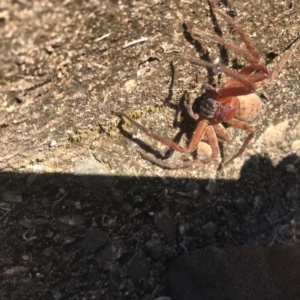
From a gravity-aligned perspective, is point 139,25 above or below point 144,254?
above

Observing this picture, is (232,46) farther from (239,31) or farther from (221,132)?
(221,132)

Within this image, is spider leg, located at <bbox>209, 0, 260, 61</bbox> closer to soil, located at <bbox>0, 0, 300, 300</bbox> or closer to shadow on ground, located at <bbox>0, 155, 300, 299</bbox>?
soil, located at <bbox>0, 0, 300, 300</bbox>

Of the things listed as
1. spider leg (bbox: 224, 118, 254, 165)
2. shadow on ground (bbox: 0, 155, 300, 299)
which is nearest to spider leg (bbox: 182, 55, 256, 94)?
spider leg (bbox: 224, 118, 254, 165)

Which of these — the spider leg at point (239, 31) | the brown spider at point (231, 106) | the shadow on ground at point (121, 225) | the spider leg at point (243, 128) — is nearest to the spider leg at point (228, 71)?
the brown spider at point (231, 106)

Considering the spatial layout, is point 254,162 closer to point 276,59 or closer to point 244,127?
point 244,127

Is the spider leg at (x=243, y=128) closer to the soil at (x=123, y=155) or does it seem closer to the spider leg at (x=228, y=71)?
the soil at (x=123, y=155)

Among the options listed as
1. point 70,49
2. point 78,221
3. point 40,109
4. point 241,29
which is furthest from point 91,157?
point 241,29

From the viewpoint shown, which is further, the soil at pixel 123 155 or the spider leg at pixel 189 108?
the spider leg at pixel 189 108
